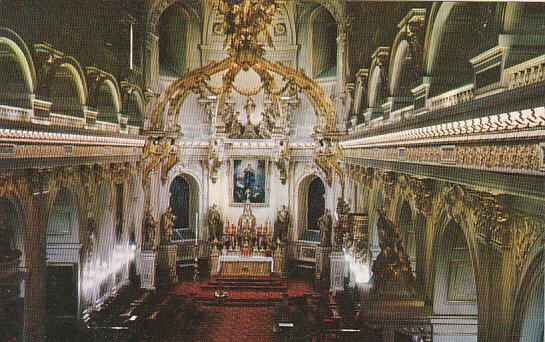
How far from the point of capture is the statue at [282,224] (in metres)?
24.8

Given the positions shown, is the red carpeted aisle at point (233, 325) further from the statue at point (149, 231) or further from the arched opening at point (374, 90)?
the arched opening at point (374, 90)

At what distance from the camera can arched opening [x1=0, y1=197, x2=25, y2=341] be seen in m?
10.1

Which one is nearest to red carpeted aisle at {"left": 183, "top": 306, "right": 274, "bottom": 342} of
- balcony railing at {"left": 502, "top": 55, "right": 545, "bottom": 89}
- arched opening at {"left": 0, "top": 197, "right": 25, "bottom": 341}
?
arched opening at {"left": 0, "top": 197, "right": 25, "bottom": 341}

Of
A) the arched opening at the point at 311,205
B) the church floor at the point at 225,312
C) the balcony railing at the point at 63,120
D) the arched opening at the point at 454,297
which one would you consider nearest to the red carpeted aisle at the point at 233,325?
the church floor at the point at 225,312

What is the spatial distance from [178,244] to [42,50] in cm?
1395

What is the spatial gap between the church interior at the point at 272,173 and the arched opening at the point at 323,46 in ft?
0.29

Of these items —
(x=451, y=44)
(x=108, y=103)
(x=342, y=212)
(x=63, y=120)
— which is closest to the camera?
(x=451, y=44)

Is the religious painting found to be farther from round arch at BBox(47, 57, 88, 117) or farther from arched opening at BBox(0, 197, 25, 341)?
arched opening at BBox(0, 197, 25, 341)

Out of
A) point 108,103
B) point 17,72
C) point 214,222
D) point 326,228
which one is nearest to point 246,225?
point 214,222

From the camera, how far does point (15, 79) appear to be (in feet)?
38.0

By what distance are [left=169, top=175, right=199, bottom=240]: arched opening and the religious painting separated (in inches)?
66.9

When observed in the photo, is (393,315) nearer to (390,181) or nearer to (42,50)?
(390,181)

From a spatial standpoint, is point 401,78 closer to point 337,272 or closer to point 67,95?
point 67,95

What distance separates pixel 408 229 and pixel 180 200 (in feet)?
45.2
